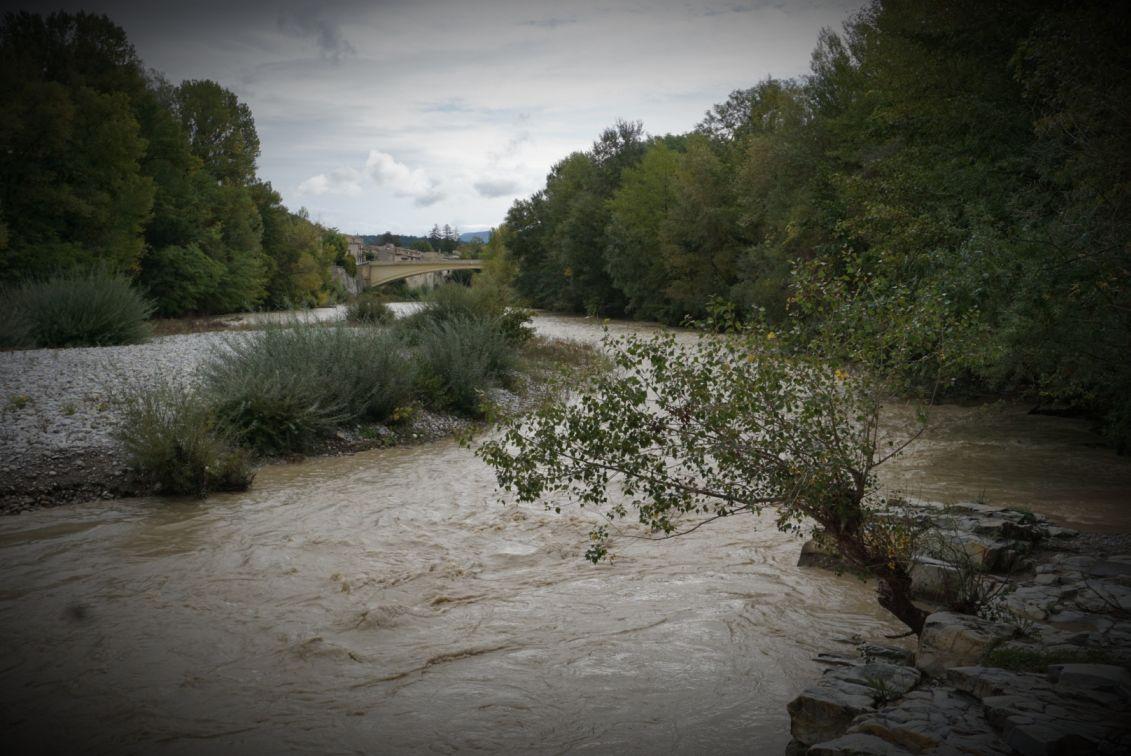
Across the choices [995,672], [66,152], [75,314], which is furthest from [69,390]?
[66,152]

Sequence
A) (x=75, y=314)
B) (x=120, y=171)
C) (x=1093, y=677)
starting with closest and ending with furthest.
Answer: (x=1093, y=677) < (x=75, y=314) < (x=120, y=171)

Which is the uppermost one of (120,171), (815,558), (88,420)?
(120,171)

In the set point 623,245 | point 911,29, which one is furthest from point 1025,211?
point 623,245

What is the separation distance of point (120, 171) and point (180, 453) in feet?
76.8

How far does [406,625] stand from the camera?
627cm

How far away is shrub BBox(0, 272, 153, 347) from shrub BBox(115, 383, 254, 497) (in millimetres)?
9807

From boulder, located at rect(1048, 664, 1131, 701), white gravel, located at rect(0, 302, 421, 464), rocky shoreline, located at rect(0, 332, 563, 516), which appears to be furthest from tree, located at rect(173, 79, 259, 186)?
boulder, located at rect(1048, 664, 1131, 701)

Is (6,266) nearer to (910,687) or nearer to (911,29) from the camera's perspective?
(911,29)

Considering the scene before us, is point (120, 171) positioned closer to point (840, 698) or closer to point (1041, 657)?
point (840, 698)

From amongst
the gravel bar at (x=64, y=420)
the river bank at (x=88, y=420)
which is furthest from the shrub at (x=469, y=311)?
the gravel bar at (x=64, y=420)

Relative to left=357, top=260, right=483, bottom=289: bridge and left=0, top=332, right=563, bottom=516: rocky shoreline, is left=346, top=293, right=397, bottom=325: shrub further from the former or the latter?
left=357, top=260, right=483, bottom=289: bridge

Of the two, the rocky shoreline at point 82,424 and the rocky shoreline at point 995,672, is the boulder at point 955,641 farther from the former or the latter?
the rocky shoreline at point 82,424

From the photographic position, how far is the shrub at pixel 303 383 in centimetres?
1210

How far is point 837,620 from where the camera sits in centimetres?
616
